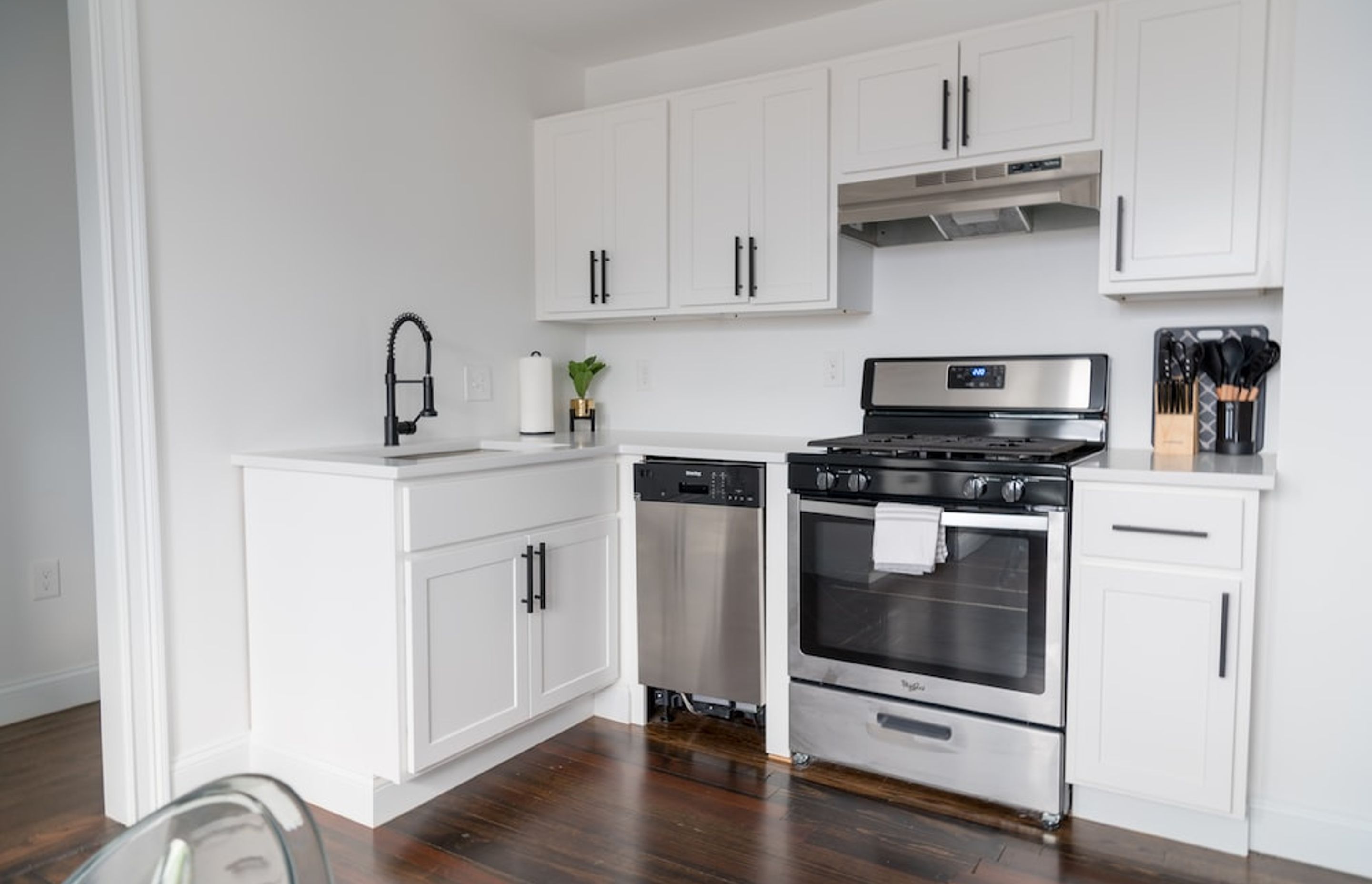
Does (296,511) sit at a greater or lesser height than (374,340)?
lesser

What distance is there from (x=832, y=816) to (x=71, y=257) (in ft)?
10.2

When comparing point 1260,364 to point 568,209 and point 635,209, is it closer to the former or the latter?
point 635,209

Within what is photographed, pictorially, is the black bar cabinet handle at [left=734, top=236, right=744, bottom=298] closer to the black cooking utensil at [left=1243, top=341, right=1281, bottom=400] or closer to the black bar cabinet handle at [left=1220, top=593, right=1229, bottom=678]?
the black cooking utensil at [left=1243, top=341, right=1281, bottom=400]

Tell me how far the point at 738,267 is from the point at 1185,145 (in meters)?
1.34

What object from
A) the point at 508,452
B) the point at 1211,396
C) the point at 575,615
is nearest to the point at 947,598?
the point at 1211,396

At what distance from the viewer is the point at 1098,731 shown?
7.30ft

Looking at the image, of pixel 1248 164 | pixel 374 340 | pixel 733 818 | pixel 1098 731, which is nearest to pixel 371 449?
pixel 374 340

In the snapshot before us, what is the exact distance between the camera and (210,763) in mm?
2424

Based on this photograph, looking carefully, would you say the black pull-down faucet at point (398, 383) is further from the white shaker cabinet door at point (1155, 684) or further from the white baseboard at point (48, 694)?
the white shaker cabinet door at point (1155, 684)

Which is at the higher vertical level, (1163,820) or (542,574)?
(542,574)

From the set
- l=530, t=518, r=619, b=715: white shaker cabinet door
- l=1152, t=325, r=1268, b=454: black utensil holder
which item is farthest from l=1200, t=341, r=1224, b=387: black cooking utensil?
l=530, t=518, r=619, b=715: white shaker cabinet door

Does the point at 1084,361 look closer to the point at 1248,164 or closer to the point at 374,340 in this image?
the point at 1248,164

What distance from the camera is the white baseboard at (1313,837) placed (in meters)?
2.06

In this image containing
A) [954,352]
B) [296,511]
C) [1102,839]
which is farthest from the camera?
[954,352]
